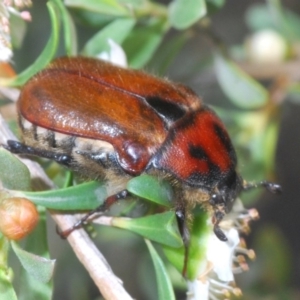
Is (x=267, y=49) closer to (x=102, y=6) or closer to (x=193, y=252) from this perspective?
(x=102, y=6)

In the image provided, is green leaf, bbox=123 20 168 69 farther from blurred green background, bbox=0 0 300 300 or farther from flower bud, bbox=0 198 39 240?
flower bud, bbox=0 198 39 240

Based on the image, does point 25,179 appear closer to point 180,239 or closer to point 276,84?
point 180,239

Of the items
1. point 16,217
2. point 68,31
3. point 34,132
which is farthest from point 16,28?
point 16,217

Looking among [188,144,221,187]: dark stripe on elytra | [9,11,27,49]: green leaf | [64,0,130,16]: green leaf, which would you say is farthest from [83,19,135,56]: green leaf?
[188,144,221,187]: dark stripe on elytra

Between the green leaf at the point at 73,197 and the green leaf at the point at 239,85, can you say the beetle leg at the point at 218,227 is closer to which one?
Answer: the green leaf at the point at 73,197

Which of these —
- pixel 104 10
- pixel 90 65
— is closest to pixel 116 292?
pixel 90 65

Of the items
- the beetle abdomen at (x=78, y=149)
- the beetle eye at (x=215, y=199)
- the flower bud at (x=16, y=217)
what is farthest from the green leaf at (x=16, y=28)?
the beetle eye at (x=215, y=199)
